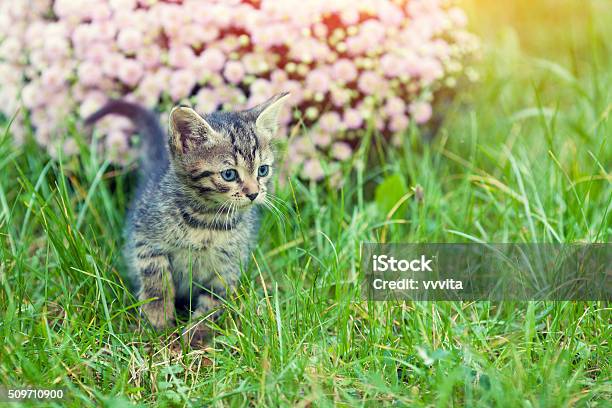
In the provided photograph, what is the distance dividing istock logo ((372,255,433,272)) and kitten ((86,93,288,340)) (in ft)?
1.84

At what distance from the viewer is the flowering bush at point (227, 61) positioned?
331 cm

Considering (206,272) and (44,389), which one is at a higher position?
(206,272)

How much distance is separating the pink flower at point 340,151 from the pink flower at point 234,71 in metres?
0.62

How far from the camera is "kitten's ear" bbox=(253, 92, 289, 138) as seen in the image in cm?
275

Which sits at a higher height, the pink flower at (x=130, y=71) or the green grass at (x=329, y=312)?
the pink flower at (x=130, y=71)

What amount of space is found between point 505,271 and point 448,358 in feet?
2.49

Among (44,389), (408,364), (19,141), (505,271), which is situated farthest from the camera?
(19,141)

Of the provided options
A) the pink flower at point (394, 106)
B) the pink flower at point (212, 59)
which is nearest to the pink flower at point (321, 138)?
the pink flower at point (394, 106)

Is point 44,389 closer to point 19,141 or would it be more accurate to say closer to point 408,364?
point 408,364

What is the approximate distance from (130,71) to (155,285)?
3.83ft

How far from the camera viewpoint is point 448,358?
227 cm

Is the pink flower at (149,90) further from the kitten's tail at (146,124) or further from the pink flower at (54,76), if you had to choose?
the pink flower at (54,76)

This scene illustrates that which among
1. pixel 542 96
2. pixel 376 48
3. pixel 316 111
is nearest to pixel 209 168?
pixel 316 111

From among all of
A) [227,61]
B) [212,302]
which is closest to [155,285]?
[212,302]
